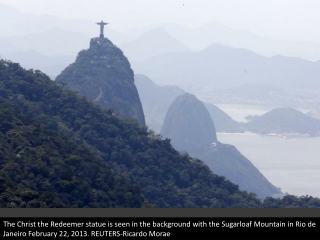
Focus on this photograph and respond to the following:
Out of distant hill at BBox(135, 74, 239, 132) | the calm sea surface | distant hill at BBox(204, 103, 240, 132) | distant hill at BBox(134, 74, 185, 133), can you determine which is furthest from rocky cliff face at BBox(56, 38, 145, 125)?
distant hill at BBox(204, 103, 240, 132)

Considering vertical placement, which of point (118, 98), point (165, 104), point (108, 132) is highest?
point (165, 104)

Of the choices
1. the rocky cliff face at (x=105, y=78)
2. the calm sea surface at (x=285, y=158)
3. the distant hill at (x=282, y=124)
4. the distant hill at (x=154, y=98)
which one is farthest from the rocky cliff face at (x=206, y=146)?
the distant hill at (x=282, y=124)

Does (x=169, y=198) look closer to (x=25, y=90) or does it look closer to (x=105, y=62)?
(x=25, y=90)

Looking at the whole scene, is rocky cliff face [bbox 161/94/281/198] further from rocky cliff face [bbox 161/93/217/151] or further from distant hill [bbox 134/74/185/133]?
distant hill [bbox 134/74/185/133]

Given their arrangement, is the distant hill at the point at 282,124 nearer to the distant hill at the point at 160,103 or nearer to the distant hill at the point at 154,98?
the distant hill at the point at 160,103

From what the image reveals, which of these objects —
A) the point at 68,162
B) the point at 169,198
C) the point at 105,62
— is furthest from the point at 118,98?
the point at 68,162
